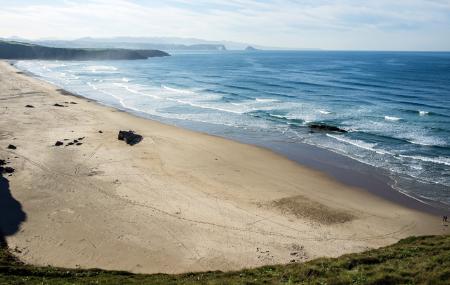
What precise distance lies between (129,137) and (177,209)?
1522 centimetres

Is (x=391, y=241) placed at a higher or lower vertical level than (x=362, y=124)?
lower

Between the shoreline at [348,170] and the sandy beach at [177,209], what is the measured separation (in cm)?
107

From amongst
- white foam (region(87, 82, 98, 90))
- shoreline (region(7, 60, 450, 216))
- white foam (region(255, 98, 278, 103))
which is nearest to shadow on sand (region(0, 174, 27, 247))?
shoreline (region(7, 60, 450, 216))

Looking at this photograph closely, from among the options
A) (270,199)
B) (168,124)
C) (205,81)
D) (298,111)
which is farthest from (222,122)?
(205,81)

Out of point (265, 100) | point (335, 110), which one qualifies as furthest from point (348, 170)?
point (265, 100)

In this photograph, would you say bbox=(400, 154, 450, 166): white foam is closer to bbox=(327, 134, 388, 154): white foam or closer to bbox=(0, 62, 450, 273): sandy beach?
bbox=(327, 134, 388, 154): white foam

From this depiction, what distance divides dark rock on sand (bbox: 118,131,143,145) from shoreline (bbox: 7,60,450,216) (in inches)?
322

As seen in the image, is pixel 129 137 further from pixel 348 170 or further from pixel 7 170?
pixel 348 170

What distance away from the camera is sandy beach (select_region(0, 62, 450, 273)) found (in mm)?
18719

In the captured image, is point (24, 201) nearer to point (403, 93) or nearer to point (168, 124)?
point (168, 124)

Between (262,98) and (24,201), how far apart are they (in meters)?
44.2

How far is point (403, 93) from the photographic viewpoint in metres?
65.8

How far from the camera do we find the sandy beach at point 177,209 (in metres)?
18.7

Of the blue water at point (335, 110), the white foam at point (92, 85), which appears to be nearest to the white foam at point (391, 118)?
the blue water at point (335, 110)
